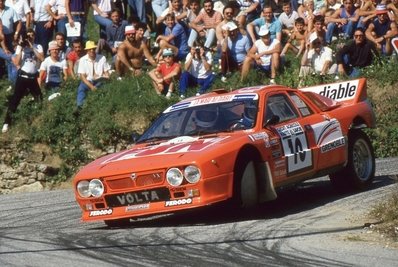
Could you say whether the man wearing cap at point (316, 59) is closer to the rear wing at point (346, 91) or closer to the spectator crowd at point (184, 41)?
the spectator crowd at point (184, 41)

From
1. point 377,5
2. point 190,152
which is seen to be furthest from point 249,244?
point 377,5

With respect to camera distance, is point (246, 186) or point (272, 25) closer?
point (246, 186)

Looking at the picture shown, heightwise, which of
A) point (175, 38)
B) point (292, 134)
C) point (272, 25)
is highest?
point (175, 38)

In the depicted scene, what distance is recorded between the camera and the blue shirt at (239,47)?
2131 centimetres

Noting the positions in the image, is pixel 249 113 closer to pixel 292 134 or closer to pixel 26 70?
pixel 292 134

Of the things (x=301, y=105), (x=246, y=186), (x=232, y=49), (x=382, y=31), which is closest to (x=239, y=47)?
(x=232, y=49)

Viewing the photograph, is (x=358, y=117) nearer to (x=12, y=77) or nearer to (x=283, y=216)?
(x=283, y=216)

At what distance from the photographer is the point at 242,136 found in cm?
1214

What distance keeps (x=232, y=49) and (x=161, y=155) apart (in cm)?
987

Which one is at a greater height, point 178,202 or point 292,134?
point 292,134

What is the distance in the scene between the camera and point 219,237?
10.7 metres

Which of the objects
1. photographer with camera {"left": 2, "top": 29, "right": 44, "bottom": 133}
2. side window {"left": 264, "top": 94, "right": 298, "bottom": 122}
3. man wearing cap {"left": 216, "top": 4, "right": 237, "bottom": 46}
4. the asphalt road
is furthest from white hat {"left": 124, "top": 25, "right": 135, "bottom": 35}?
side window {"left": 264, "top": 94, "right": 298, "bottom": 122}

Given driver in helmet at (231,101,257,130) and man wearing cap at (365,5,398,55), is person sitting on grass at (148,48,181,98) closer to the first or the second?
man wearing cap at (365,5,398,55)

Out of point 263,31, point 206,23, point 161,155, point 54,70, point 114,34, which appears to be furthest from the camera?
point 114,34
